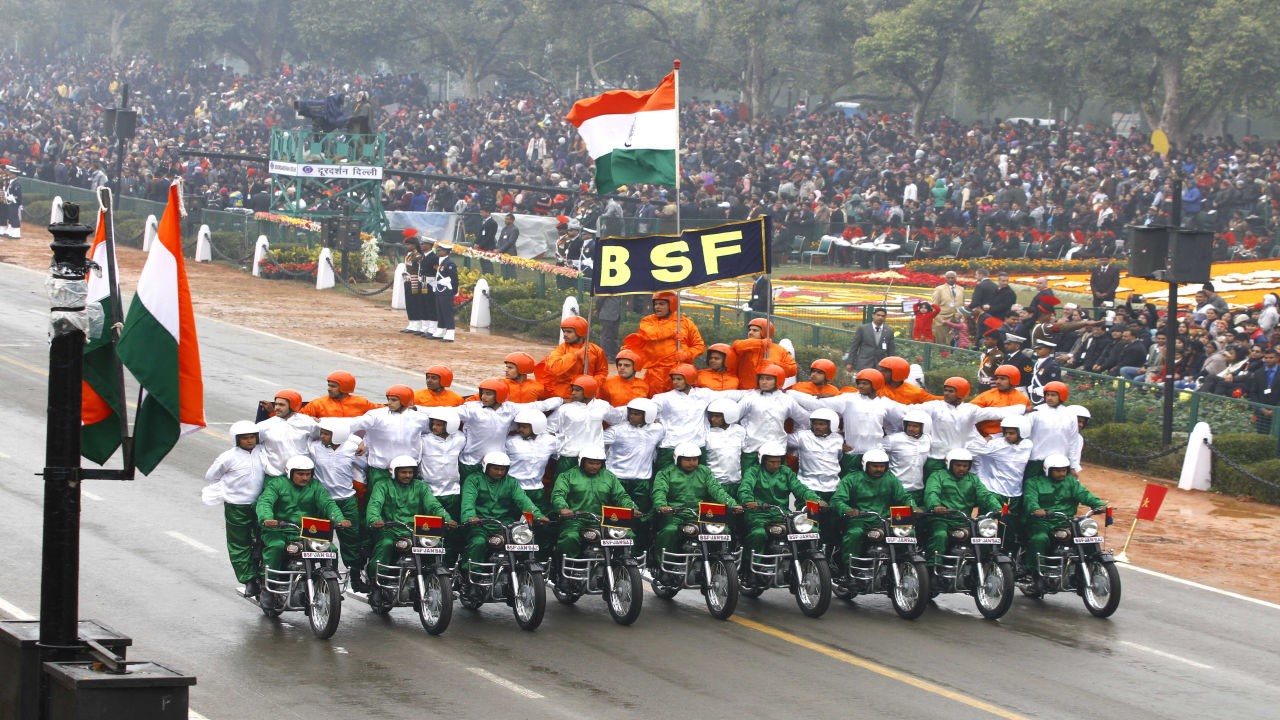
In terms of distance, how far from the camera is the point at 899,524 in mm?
15906

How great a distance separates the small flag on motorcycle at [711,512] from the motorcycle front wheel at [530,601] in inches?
63.4

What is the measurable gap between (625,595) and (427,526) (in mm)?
1684

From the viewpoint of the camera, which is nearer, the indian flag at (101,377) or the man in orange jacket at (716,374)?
the indian flag at (101,377)

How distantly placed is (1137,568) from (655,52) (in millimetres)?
52362

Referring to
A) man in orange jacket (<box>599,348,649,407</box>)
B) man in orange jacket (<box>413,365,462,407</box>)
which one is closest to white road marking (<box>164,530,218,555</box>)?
man in orange jacket (<box>413,365,462,407</box>)

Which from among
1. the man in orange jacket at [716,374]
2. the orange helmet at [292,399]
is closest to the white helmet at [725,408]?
the man in orange jacket at [716,374]

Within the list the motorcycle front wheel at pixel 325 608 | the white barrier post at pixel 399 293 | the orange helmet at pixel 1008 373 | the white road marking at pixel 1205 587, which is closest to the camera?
the motorcycle front wheel at pixel 325 608

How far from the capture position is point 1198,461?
22719 mm

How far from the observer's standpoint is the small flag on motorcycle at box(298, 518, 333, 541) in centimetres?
1448

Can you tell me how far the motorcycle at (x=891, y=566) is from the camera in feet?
51.5

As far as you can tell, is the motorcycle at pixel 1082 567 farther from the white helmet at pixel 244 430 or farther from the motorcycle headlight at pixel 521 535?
the white helmet at pixel 244 430

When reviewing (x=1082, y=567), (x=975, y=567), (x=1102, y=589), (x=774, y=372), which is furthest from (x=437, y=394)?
(x=1102, y=589)

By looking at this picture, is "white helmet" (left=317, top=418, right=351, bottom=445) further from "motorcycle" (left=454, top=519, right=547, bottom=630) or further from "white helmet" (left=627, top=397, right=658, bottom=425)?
"white helmet" (left=627, top=397, right=658, bottom=425)

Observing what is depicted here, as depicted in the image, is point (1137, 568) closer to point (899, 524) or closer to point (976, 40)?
point (899, 524)
